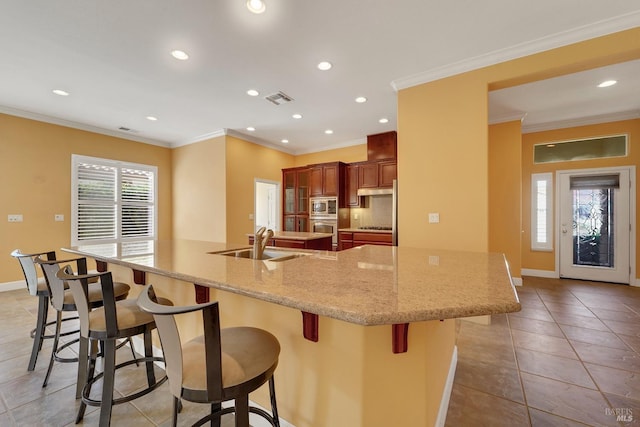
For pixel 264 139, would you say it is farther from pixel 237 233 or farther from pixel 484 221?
pixel 484 221

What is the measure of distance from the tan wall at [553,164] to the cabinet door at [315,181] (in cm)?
403

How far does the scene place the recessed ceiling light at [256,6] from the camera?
2.01 meters

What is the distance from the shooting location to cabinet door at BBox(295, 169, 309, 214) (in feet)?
19.9

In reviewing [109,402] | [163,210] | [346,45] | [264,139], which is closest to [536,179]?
[346,45]

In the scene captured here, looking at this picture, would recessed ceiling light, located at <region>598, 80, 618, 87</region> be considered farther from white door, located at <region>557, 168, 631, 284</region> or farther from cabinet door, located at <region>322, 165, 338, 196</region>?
cabinet door, located at <region>322, 165, 338, 196</region>

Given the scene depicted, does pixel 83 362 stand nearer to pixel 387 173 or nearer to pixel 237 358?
pixel 237 358

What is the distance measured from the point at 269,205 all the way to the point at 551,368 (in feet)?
19.2

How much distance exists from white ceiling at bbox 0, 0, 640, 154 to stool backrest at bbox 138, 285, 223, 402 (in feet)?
7.50

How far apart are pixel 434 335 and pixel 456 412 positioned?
74 cm

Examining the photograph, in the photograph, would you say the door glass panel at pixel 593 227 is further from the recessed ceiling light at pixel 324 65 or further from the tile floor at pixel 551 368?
the recessed ceiling light at pixel 324 65

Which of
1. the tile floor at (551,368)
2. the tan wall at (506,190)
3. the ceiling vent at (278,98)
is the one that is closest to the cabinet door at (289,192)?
the ceiling vent at (278,98)

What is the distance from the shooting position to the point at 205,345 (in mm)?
844

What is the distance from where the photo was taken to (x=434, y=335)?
4.20 ft

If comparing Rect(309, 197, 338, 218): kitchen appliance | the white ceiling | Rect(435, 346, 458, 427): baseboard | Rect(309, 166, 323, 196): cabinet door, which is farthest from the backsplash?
Rect(435, 346, 458, 427): baseboard
